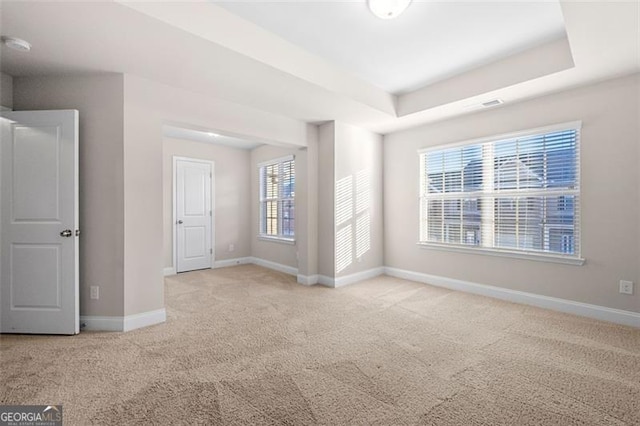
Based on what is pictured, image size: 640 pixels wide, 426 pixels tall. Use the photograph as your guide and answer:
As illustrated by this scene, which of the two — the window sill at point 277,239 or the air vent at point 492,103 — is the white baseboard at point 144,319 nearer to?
the window sill at point 277,239

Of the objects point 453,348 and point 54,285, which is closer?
point 453,348

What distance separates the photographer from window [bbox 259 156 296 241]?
560 cm

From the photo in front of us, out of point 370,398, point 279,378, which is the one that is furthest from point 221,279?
point 370,398

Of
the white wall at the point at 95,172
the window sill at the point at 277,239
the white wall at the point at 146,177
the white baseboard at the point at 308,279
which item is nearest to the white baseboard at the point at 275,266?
the window sill at the point at 277,239

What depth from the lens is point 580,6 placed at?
1946mm

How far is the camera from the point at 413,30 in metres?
2.62

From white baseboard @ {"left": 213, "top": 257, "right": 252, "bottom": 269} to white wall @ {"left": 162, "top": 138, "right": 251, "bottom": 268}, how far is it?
2.6 inches

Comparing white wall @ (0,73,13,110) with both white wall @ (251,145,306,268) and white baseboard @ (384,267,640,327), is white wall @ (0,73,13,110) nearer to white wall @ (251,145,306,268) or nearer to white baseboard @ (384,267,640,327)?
white wall @ (251,145,306,268)

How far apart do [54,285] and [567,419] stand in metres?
4.06

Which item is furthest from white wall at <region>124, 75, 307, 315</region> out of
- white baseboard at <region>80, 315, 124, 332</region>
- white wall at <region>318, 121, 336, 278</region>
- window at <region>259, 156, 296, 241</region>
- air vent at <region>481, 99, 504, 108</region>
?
air vent at <region>481, 99, 504, 108</region>

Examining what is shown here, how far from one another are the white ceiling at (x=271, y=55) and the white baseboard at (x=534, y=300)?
2405 mm

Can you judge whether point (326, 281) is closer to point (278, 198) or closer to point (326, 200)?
point (326, 200)

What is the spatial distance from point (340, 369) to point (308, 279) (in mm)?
2393

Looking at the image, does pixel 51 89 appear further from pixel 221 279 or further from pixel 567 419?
pixel 567 419
